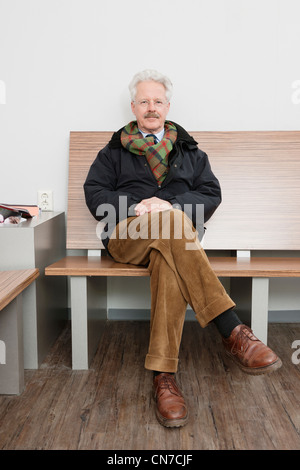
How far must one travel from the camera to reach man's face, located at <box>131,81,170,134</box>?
1983 mm

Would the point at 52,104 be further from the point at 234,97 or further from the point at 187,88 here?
the point at 234,97

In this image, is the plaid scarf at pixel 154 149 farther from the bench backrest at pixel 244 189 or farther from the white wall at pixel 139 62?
the white wall at pixel 139 62

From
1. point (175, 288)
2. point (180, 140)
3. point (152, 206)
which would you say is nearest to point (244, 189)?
point (180, 140)

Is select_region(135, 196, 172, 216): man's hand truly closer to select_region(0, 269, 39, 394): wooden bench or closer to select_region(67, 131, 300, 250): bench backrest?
select_region(67, 131, 300, 250): bench backrest

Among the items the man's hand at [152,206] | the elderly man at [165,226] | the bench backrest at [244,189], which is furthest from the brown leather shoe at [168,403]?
the bench backrest at [244,189]

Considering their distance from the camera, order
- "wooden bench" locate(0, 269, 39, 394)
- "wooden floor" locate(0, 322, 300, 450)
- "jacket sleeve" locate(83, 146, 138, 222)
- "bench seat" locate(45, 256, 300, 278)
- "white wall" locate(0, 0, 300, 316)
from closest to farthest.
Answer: "wooden floor" locate(0, 322, 300, 450), "wooden bench" locate(0, 269, 39, 394), "bench seat" locate(45, 256, 300, 278), "jacket sleeve" locate(83, 146, 138, 222), "white wall" locate(0, 0, 300, 316)

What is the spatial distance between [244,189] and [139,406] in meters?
1.14

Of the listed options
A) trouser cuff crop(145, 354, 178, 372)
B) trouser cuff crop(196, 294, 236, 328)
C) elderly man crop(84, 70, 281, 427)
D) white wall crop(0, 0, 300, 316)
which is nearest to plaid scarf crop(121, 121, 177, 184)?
elderly man crop(84, 70, 281, 427)

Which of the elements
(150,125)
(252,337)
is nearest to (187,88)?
(150,125)

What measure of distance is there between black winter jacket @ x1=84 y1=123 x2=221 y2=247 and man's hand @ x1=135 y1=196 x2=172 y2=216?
8cm

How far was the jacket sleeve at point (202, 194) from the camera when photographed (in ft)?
6.14

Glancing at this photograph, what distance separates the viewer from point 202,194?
197 cm

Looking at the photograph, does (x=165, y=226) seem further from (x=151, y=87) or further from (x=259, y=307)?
(x=151, y=87)

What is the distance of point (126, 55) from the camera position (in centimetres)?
225
